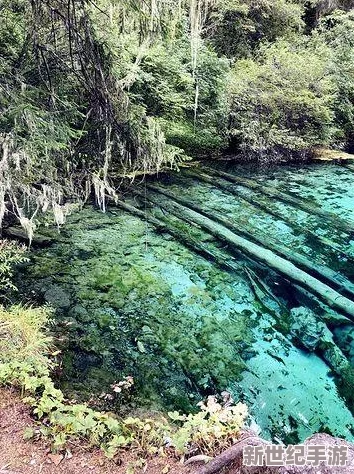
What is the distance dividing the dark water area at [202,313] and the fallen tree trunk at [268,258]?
0.32ft

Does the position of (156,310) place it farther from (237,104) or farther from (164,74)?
(237,104)

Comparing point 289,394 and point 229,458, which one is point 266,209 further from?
point 229,458

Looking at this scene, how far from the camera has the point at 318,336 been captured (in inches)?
202

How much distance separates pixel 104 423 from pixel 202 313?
2.46 meters

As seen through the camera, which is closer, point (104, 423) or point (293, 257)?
point (104, 423)

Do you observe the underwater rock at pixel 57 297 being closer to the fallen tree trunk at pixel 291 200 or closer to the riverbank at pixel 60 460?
the riverbank at pixel 60 460

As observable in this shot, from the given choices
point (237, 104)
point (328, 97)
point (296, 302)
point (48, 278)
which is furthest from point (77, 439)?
point (328, 97)

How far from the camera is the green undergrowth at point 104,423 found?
2857 mm

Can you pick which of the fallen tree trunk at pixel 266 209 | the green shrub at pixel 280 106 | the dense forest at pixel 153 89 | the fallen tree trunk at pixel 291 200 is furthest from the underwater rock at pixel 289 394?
the green shrub at pixel 280 106

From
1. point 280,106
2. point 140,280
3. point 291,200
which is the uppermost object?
point 280,106

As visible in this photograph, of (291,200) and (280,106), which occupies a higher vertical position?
(280,106)

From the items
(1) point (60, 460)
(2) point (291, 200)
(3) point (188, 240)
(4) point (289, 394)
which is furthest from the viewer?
(2) point (291, 200)

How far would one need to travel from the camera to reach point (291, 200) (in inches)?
404

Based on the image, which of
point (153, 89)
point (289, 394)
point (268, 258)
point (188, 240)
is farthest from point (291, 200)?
point (289, 394)
